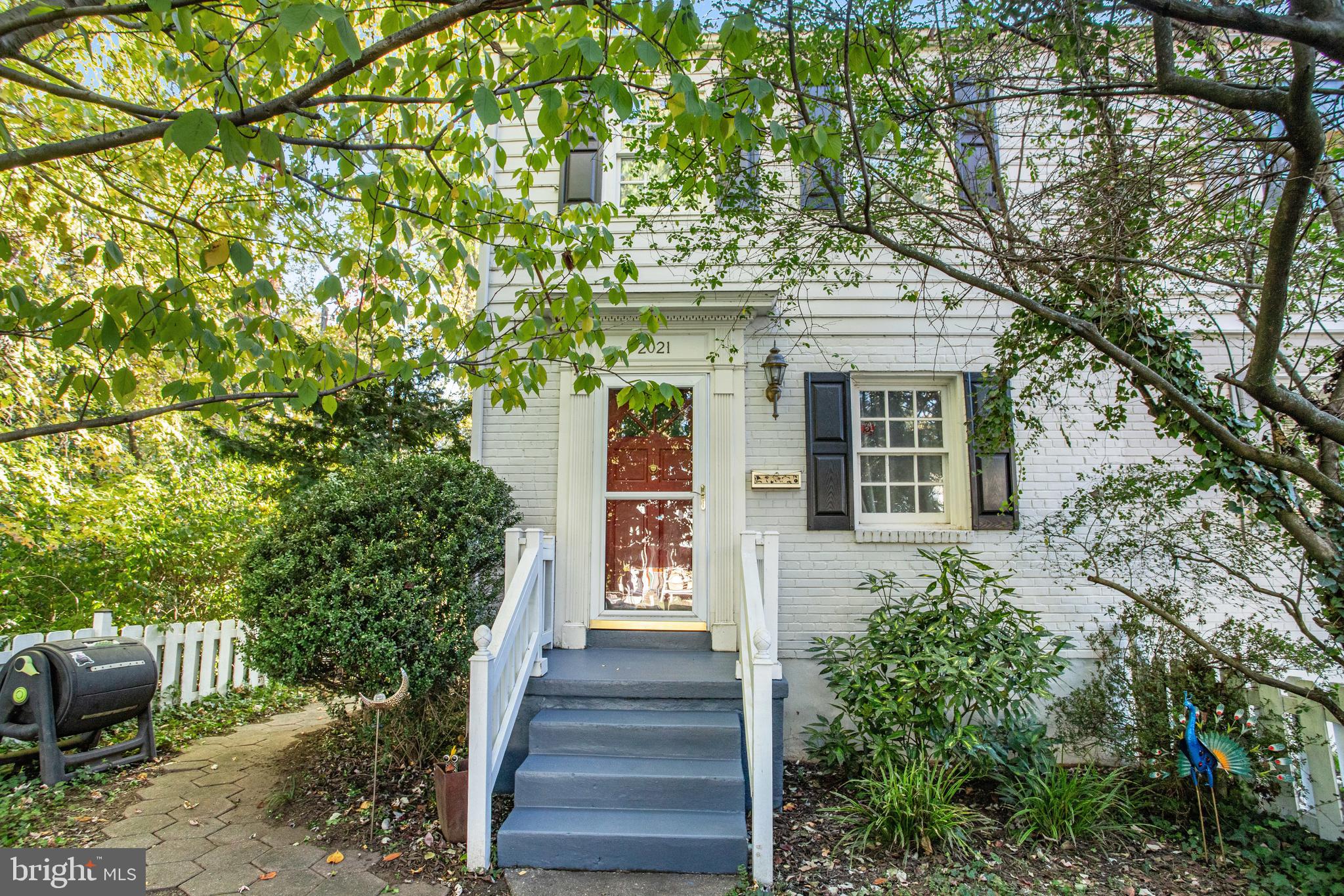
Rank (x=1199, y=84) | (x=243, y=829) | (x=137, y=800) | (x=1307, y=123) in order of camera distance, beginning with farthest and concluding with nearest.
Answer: (x=137, y=800), (x=243, y=829), (x=1199, y=84), (x=1307, y=123)

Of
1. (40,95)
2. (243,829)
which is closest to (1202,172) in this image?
(243,829)

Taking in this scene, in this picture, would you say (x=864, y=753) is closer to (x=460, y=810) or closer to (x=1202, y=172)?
(x=460, y=810)

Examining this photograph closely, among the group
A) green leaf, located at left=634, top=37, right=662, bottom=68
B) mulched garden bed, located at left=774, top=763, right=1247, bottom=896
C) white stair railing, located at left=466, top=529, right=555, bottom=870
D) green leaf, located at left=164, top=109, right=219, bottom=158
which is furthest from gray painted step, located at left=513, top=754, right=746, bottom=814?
green leaf, located at left=634, top=37, right=662, bottom=68

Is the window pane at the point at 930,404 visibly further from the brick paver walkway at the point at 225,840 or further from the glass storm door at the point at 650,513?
the brick paver walkway at the point at 225,840

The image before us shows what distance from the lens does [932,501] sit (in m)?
5.11

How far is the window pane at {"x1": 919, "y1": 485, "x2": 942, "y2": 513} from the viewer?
16.7ft

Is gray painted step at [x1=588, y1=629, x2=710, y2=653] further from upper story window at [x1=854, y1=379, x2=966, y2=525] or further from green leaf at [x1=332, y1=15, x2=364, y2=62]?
green leaf at [x1=332, y1=15, x2=364, y2=62]

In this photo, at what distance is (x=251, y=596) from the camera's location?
4012 mm

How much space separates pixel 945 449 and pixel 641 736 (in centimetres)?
309

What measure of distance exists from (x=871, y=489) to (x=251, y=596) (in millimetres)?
4289

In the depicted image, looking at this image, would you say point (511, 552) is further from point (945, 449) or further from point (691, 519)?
point (945, 449)

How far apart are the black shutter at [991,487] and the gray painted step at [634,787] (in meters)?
2.59

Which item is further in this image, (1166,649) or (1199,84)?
(1166,649)

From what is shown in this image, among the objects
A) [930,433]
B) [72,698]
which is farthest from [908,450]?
[72,698]
